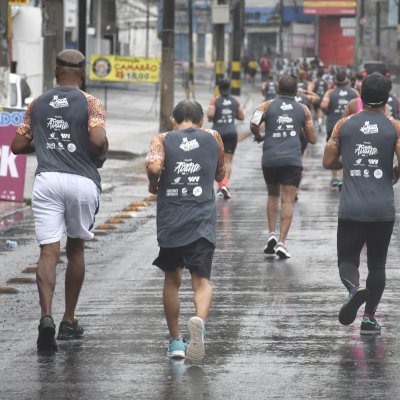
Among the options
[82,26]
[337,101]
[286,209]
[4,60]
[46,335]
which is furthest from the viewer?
[82,26]

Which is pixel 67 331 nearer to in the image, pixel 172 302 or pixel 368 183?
pixel 172 302

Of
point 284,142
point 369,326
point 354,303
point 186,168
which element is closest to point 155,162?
point 186,168

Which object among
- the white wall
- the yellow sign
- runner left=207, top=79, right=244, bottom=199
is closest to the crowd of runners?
runner left=207, top=79, right=244, bottom=199

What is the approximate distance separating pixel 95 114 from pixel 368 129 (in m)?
1.83

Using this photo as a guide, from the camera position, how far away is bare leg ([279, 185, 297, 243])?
1371 centimetres

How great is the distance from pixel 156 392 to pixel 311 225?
8882 mm

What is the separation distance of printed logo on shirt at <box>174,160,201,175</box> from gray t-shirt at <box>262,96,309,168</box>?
5366 mm

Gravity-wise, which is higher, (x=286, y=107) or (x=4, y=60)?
(x=4, y=60)

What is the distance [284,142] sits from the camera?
1402 cm

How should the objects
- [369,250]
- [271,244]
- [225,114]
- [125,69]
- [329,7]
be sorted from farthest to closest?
[329,7], [125,69], [225,114], [271,244], [369,250]

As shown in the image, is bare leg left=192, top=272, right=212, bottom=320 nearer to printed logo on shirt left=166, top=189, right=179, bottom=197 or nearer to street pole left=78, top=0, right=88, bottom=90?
printed logo on shirt left=166, top=189, right=179, bottom=197

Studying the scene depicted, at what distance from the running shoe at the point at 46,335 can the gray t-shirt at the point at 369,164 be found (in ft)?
7.09

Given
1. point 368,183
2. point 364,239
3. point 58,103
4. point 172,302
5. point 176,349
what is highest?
point 58,103

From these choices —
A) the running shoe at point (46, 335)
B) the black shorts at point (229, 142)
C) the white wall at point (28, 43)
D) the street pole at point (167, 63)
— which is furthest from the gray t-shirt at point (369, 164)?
the white wall at point (28, 43)
